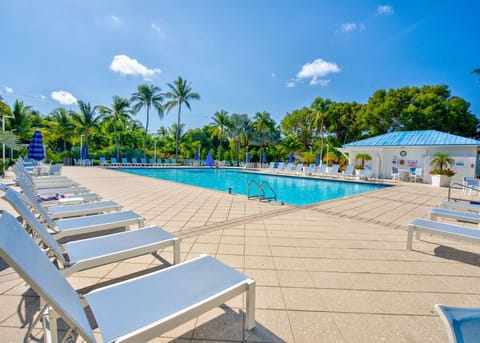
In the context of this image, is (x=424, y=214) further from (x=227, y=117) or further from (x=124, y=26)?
(x=227, y=117)

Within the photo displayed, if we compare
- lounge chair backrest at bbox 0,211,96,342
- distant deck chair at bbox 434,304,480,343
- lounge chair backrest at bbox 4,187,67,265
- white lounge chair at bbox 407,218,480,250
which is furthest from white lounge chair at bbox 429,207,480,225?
lounge chair backrest at bbox 4,187,67,265

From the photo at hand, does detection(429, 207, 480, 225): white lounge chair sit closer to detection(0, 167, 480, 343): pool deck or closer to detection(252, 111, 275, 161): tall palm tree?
detection(0, 167, 480, 343): pool deck

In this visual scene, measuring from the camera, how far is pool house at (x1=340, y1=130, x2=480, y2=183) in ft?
41.6

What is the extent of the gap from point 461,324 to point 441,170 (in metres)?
14.2

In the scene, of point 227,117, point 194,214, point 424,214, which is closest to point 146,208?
point 194,214

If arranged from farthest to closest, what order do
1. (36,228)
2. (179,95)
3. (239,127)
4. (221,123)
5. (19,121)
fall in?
(221,123) < (239,127) < (179,95) < (19,121) < (36,228)

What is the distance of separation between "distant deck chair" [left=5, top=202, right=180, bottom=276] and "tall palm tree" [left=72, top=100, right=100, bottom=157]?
24.7 m

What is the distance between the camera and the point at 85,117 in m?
22.8

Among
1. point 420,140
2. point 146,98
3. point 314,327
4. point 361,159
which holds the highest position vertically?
point 146,98

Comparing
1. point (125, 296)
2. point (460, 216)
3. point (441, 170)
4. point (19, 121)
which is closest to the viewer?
point (125, 296)

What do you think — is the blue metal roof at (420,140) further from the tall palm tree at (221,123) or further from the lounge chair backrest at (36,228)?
the lounge chair backrest at (36,228)

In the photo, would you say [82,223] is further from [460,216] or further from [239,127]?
[239,127]

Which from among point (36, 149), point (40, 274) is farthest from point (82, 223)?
point (36, 149)

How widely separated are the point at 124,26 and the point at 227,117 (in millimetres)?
→ 18488
